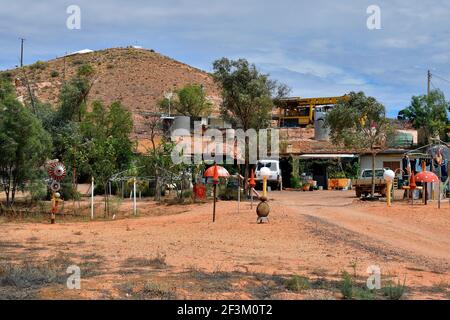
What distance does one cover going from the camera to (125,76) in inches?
3012

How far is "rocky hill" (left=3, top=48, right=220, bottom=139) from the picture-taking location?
6831 centimetres

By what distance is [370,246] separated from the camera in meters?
13.9

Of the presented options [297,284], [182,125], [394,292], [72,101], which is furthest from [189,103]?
[394,292]

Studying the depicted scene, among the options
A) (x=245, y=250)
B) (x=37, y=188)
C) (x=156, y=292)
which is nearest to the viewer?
(x=156, y=292)

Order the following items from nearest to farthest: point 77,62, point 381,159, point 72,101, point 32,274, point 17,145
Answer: point 32,274
point 17,145
point 72,101
point 381,159
point 77,62

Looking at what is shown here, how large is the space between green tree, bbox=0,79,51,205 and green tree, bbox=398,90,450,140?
32.3 meters

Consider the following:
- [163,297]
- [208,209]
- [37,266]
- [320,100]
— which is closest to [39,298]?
[163,297]

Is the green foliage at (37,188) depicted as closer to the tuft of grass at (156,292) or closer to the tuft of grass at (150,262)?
the tuft of grass at (150,262)

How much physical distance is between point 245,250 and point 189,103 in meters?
43.8

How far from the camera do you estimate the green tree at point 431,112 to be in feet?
156

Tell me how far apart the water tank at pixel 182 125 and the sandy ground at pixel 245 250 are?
2609 centimetres

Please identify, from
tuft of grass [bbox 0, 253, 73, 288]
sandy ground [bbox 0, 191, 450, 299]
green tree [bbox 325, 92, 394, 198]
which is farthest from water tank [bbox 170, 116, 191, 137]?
tuft of grass [bbox 0, 253, 73, 288]

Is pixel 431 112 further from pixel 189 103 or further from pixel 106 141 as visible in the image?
pixel 106 141

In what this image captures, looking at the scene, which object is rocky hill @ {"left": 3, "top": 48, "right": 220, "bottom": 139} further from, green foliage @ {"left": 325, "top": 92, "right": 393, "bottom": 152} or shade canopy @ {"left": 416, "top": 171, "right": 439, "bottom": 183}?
shade canopy @ {"left": 416, "top": 171, "right": 439, "bottom": 183}
